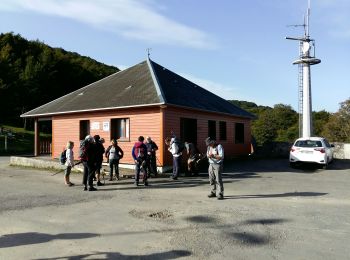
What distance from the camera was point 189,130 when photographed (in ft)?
66.2

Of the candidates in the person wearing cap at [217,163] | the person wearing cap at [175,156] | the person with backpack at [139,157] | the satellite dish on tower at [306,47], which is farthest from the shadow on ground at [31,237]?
the satellite dish on tower at [306,47]

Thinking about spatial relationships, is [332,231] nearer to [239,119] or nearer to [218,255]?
[218,255]

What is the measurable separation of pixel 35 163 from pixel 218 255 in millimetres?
15996

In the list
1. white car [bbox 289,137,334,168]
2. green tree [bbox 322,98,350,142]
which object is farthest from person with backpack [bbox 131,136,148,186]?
green tree [bbox 322,98,350,142]

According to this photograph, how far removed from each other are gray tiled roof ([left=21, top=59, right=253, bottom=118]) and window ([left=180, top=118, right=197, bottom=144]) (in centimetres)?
93

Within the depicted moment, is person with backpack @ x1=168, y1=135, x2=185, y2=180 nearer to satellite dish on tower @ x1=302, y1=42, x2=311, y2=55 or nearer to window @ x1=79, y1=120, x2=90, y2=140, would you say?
window @ x1=79, y1=120, x2=90, y2=140

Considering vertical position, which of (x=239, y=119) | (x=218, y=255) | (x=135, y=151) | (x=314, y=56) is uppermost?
(x=314, y=56)

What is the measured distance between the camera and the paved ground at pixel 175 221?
20.2ft

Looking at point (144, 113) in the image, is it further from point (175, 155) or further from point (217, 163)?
point (217, 163)

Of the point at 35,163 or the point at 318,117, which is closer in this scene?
the point at 35,163

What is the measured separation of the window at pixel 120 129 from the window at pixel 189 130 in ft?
9.25

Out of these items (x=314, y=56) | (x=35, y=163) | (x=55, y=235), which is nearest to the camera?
(x=55, y=235)

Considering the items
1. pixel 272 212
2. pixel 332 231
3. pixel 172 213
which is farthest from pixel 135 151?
pixel 332 231

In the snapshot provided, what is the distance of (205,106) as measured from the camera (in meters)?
20.5
